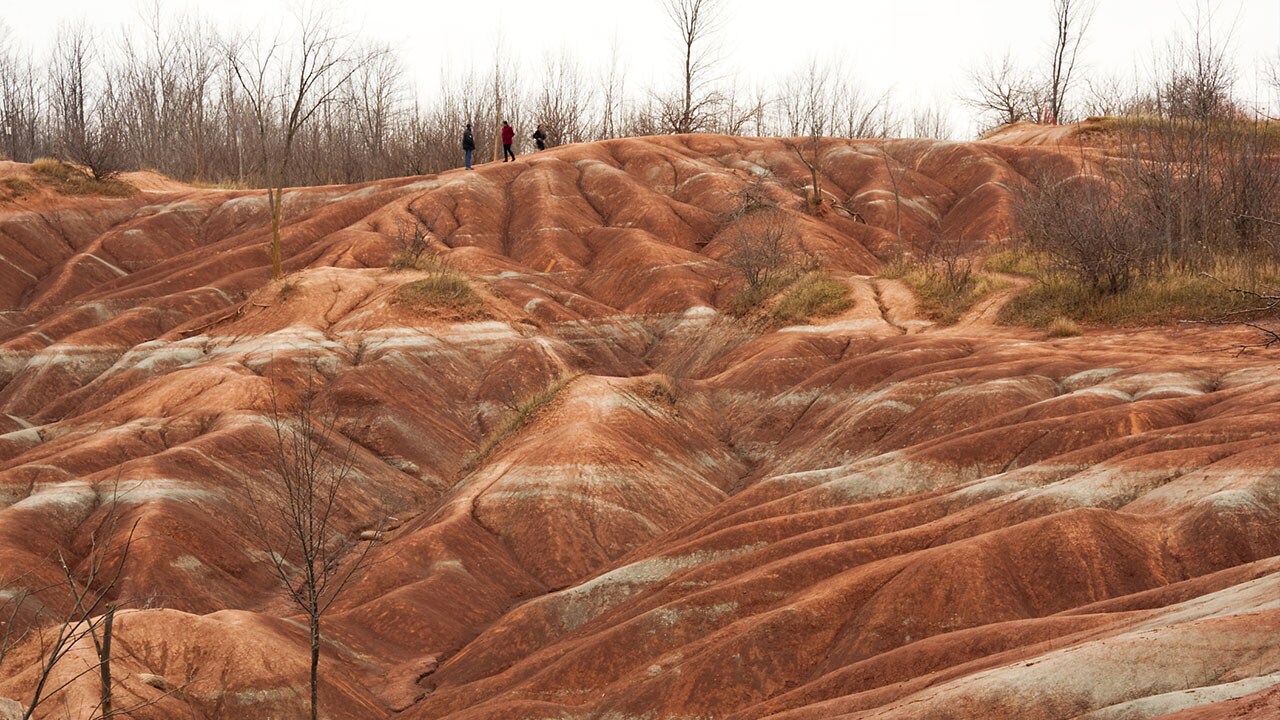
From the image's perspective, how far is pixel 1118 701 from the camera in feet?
31.0

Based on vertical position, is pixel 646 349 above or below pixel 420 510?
above

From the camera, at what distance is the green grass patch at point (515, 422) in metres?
31.9

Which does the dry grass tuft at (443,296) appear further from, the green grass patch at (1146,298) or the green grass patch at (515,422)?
the green grass patch at (1146,298)

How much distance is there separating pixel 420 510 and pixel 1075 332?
1820cm

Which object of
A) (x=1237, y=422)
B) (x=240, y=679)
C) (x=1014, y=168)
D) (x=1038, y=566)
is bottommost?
(x=240, y=679)

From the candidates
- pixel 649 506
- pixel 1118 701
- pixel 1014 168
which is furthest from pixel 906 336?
pixel 1014 168

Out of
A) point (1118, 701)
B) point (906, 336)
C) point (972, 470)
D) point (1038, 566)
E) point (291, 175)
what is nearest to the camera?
point (1118, 701)

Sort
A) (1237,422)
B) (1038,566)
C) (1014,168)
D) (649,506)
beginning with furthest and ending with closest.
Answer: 1. (1014,168)
2. (649,506)
3. (1237,422)
4. (1038,566)

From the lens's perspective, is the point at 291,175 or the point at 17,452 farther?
the point at 291,175

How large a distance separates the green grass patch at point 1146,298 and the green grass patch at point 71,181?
142ft

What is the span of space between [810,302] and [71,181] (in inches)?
1490

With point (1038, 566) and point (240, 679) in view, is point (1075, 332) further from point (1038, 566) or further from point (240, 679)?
point (240, 679)

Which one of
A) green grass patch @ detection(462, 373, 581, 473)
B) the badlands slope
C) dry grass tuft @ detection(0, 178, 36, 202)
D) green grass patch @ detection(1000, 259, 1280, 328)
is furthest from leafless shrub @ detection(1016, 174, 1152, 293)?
dry grass tuft @ detection(0, 178, 36, 202)

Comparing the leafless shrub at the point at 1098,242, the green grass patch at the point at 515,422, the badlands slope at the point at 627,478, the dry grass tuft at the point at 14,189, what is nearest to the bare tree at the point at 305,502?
the badlands slope at the point at 627,478
